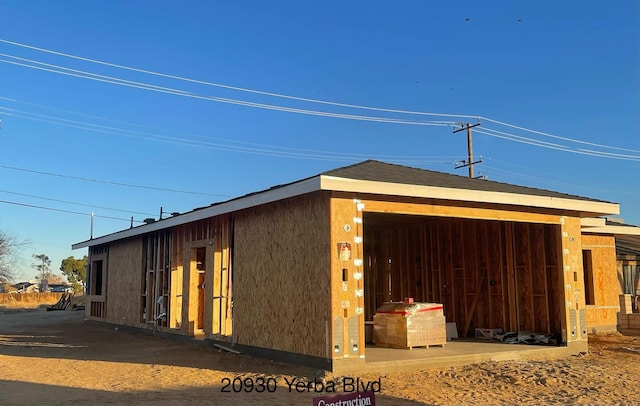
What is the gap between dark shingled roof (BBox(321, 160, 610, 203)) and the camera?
35.2ft

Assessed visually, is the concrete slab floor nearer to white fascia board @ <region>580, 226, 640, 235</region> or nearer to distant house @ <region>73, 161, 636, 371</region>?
distant house @ <region>73, 161, 636, 371</region>

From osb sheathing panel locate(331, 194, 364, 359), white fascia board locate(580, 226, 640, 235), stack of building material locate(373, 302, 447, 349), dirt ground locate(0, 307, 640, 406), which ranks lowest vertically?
dirt ground locate(0, 307, 640, 406)

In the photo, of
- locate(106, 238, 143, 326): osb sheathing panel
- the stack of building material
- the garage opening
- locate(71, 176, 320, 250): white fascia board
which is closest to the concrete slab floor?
the stack of building material

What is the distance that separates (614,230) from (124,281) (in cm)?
1696

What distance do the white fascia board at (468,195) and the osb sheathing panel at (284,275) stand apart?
0.52 m

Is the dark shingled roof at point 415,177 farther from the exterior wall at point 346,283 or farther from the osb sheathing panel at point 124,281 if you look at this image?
the osb sheathing panel at point 124,281

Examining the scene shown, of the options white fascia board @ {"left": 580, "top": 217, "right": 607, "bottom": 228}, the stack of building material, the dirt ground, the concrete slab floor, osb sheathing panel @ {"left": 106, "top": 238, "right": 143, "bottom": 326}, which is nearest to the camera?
the dirt ground

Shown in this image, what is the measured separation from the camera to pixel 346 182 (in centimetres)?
990

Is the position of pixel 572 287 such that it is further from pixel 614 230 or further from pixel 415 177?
pixel 614 230

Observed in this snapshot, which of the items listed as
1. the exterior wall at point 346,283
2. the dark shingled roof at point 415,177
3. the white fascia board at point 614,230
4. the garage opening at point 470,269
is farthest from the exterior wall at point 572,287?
the exterior wall at point 346,283

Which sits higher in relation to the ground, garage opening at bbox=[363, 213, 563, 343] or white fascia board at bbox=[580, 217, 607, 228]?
white fascia board at bbox=[580, 217, 607, 228]

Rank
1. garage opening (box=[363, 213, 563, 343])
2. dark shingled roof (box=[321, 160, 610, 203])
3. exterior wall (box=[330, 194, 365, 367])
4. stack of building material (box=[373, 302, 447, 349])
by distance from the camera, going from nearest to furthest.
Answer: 1. exterior wall (box=[330, 194, 365, 367])
2. dark shingled roof (box=[321, 160, 610, 203])
3. stack of building material (box=[373, 302, 447, 349])
4. garage opening (box=[363, 213, 563, 343])

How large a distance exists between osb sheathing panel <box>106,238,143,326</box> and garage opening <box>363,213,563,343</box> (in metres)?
7.70

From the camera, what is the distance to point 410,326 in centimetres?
1234
